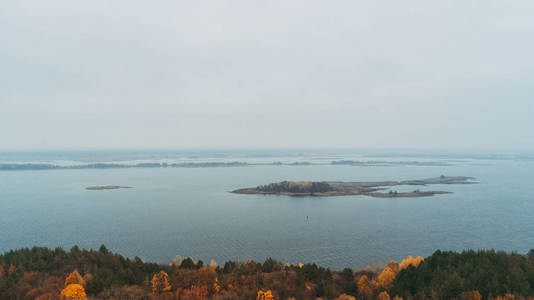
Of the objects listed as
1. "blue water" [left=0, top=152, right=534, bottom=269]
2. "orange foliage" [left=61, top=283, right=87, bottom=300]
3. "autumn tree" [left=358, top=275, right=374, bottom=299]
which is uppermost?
"orange foliage" [left=61, top=283, right=87, bottom=300]

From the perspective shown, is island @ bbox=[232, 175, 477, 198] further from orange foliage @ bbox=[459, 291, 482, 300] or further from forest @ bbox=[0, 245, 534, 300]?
orange foliage @ bbox=[459, 291, 482, 300]

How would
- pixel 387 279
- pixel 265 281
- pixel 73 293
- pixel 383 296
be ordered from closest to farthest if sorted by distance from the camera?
1. pixel 73 293
2. pixel 383 296
3. pixel 265 281
4. pixel 387 279

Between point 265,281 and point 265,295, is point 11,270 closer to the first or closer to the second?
point 265,281

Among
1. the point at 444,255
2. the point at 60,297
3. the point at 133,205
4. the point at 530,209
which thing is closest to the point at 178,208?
the point at 133,205

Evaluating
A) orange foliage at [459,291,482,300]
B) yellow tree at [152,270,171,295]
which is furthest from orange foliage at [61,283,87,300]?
orange foliage at [459,291,482,300]

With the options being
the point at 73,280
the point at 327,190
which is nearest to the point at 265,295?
the point at 73,280

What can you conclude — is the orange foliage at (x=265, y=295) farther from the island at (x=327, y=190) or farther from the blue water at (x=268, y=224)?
the island at (x=327, y=190)

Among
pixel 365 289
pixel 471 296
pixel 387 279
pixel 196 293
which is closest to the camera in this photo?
pixel 471 296

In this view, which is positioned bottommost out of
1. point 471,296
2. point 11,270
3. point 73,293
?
point 11,270

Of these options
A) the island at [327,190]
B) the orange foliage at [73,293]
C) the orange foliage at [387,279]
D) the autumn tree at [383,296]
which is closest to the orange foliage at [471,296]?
the autumn tree at [383,296]
